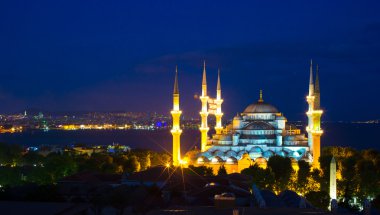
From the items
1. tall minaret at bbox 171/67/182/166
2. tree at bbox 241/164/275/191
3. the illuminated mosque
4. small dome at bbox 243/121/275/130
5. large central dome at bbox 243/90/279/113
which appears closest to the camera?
tree at bbox 241/164/275/191

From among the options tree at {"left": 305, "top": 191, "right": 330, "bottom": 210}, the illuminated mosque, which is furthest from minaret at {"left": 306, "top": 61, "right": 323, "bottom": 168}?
tree at {"left": 305, "top": 191, "right": 330, "bottom": 210}

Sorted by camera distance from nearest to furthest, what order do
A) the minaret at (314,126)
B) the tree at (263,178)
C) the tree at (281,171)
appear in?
the tree at (263,178) < the tree at (281,171) < the minaret at (314,126)

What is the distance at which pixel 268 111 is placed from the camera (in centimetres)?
6000

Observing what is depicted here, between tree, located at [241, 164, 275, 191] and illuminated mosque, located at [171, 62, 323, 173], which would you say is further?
illuminated mosque, located at [171, 62, 323, 173]

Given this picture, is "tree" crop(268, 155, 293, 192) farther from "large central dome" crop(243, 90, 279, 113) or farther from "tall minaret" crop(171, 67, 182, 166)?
"large central dome" crop(243, 90, 279, 113)

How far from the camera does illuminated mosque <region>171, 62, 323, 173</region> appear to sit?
5084cm

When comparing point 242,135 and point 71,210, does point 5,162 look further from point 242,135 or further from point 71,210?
point 71,210

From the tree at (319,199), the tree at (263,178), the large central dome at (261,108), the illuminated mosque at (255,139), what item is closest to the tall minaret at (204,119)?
the illuminated mosque at (255,139)

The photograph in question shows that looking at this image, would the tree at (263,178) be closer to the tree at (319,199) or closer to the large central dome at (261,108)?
the tree at (319,199)

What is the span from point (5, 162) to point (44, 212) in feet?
126

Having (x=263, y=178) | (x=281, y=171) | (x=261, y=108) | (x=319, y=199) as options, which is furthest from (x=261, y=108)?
(x=319, y=199)

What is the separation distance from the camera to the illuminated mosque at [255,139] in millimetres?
50844

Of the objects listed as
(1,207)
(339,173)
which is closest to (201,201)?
(1,207)

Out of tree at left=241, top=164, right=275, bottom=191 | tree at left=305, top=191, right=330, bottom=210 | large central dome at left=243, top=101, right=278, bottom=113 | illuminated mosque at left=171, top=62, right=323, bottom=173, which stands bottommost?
tree at left=305, top=191, right=330, bottom=210
